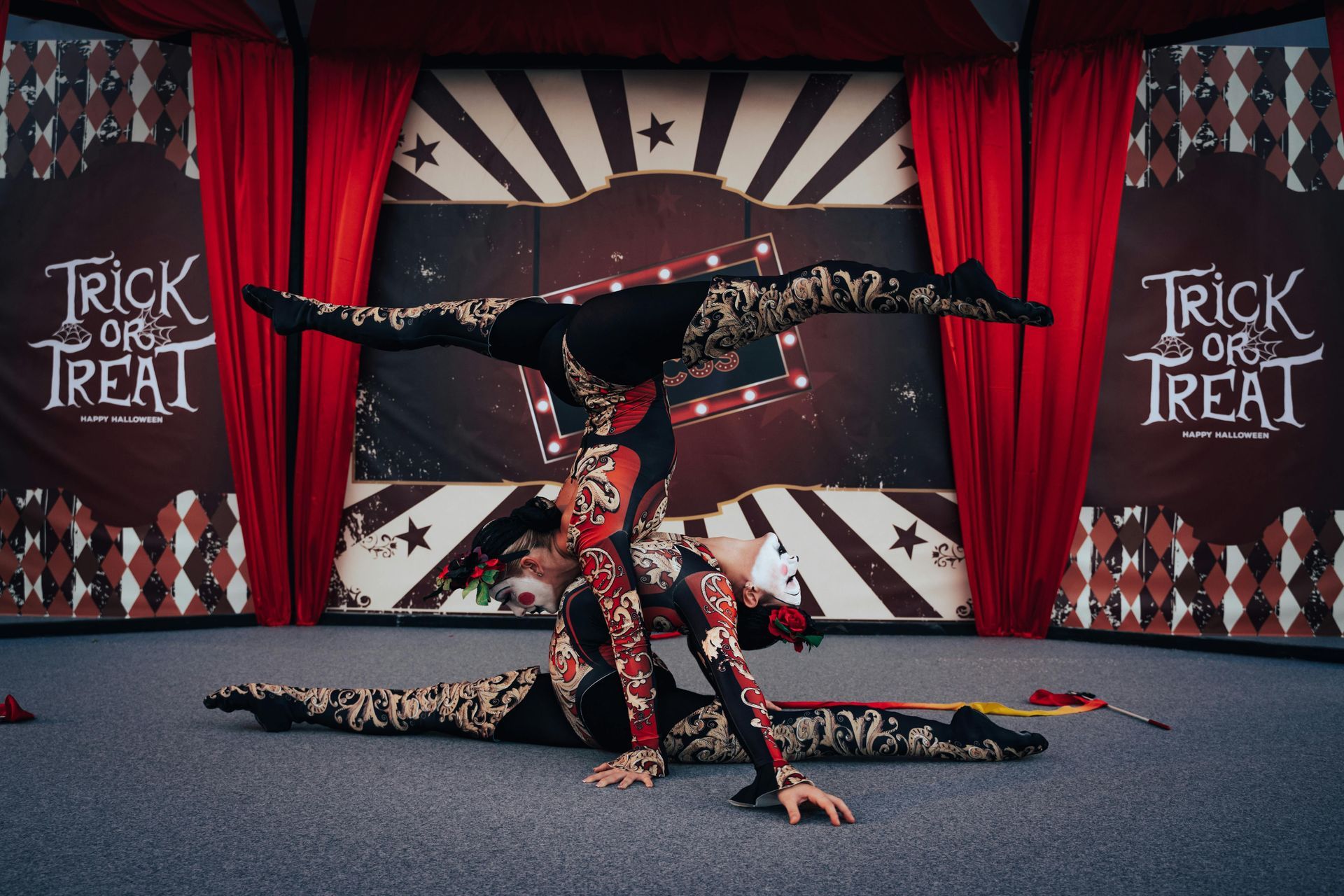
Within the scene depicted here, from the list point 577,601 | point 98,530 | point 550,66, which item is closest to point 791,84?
point 550,66

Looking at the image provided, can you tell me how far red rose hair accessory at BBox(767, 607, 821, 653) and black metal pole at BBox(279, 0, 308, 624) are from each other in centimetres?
316

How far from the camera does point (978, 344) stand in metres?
4.73

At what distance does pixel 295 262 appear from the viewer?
4.97m

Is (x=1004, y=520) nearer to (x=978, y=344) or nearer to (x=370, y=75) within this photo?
(x=978, y=344)

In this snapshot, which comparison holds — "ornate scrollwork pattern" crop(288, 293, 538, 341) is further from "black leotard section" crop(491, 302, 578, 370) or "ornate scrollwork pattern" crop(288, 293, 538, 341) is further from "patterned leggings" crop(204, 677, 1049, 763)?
"patterned leggings" crop(204, 677, 1049, 763)

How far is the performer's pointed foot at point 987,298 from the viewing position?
75.9 inches

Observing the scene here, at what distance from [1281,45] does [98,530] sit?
5736 mm

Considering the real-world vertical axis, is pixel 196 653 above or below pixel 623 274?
below

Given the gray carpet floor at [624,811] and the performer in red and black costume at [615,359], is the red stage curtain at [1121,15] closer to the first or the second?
the gray carpet floor at [624,811]

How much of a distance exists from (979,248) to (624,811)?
347 cm

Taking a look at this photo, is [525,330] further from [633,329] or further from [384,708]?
[384,708]

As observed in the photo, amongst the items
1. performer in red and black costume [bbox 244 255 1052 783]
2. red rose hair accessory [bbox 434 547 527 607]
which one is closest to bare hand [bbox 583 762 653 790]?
performer in red and black costume [bbox 244 255 1052 783]

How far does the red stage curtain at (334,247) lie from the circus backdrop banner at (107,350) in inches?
13.9

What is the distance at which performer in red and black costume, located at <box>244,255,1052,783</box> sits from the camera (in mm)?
2189
